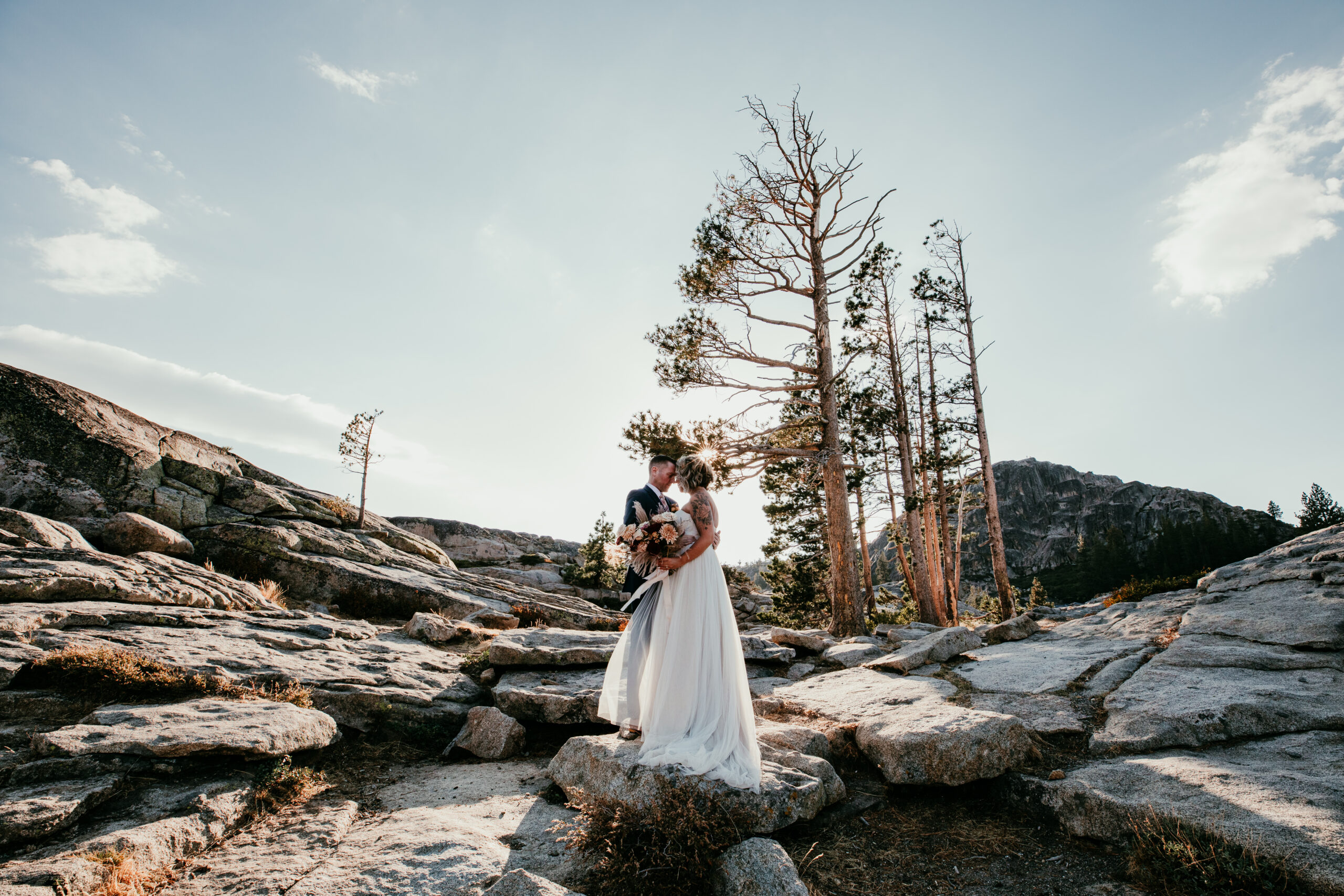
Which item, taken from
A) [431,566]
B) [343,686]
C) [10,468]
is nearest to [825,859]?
[343,686]

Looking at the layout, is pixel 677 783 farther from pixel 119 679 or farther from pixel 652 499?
pixel 119 679

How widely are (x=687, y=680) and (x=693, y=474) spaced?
5.95ft

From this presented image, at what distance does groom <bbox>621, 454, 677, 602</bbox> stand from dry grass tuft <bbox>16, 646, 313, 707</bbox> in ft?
11.8

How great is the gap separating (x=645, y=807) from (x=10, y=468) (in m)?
15.6

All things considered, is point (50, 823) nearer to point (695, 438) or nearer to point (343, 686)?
point (343, 686)

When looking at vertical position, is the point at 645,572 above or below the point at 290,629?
above

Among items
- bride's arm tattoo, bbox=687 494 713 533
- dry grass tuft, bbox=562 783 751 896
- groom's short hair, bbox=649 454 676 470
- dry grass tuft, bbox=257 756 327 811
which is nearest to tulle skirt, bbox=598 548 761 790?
bride's arm tattoo, bbox=687 494 713 533

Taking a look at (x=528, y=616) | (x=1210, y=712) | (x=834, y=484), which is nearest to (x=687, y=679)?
(x=1210, y=712)

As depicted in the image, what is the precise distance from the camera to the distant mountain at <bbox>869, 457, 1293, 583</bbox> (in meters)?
Answer: 77.1

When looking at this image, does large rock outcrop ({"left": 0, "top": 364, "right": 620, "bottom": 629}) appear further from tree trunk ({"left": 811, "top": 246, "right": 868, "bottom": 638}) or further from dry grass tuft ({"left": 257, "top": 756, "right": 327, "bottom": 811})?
dry grass tuft ({"left": 257, "top": 756, "right": 327, "bottom": 811})

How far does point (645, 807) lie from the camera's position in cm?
362

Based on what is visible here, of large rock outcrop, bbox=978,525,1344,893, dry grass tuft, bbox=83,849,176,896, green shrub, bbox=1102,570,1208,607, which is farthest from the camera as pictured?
green shrub, bbox=1102,570,1208,607

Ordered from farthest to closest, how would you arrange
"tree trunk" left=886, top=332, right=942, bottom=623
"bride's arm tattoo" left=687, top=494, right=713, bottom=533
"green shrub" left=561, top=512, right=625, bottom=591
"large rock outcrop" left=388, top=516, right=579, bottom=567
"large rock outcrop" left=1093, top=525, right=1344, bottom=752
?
"large rock outcrop" left=388, top=516, right=579, bottom=567, "green shrub" left=561, top=512, right=625, bottom=591, "tree trunk" left=886, top=332, right=942, bottom=623, "bride's arm tattoo" left=687, top=494, right=713, bottom=533, "large rock outcrop" left=1093, top=525, right=1344, bottom=752

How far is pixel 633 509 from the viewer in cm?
539
